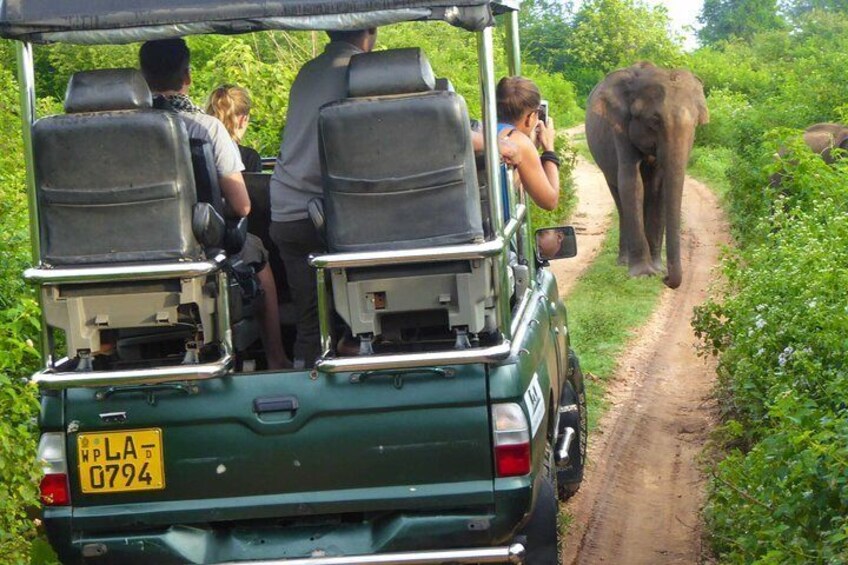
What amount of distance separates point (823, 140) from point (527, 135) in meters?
8.59

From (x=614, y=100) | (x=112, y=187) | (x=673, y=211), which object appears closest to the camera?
(x=112, y=187)

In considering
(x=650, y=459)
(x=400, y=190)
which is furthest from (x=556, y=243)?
(x=650, y=459)

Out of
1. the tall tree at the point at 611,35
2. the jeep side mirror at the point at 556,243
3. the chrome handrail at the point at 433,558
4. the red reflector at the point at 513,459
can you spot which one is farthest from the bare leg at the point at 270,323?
the tall tree at the point at 611,35

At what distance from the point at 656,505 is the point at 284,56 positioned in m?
8.49

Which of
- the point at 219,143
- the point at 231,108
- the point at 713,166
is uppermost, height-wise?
the point at 713,166

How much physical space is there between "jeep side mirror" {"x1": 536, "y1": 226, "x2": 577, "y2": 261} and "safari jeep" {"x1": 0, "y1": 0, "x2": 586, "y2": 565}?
5.62 ft

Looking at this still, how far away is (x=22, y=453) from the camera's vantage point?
507cm

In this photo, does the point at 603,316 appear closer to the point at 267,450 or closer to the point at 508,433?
the point at 508,433

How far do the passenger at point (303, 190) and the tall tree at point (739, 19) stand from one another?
210 ft

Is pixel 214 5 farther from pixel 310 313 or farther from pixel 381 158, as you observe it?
pixel 310 313

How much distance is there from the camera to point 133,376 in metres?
4.59

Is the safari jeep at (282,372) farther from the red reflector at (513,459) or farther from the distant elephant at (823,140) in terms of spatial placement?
the distant elephant at (823,140)

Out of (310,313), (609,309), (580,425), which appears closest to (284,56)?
A: (609,309)

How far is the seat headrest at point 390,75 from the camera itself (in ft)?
15.3
